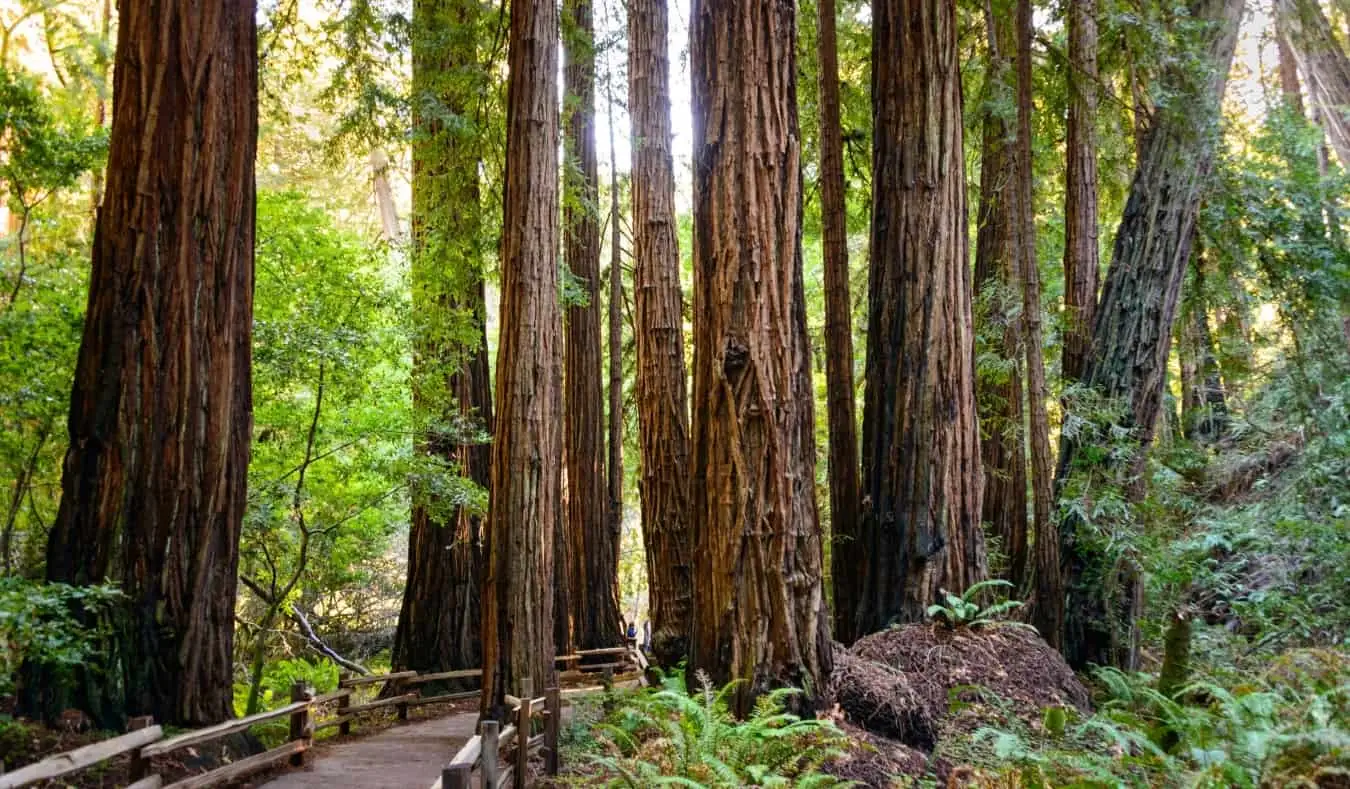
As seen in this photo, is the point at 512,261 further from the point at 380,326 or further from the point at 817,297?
the point at 817,297

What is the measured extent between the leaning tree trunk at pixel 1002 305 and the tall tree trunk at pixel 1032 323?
1.03 feet

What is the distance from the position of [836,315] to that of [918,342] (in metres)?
2.46

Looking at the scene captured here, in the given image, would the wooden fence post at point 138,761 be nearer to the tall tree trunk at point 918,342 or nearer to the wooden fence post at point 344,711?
the wooden fence post at point 344,711

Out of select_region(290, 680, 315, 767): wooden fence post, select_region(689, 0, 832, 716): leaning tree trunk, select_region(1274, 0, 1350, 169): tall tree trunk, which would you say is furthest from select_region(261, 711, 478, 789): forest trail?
select_region(1274, 0, 1350, 169): tall tree trunk

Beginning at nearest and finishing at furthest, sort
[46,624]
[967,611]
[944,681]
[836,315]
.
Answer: [46,624], [944,681], [967,611], [836,315]

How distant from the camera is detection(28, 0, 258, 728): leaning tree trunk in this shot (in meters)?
7.17

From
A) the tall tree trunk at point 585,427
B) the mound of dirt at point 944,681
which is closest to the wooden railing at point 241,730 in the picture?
the mound of dirt at point 944,681

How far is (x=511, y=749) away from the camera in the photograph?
7492mm

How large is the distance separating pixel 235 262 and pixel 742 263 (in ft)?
15.6

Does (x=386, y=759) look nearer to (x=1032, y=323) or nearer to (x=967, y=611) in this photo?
(x=967, y=611)

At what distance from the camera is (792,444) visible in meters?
6.16

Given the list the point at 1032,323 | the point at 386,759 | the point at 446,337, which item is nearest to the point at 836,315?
the point at 1032,323

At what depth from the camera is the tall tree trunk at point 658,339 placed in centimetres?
1070

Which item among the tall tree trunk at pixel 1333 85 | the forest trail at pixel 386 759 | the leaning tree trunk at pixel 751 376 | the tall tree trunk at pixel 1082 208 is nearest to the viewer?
the leaning tree trunk at pixel 751 376
